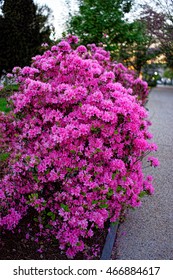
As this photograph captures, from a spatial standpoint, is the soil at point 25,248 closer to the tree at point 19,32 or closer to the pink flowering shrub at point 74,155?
the pink flowering shrub at point 74,155

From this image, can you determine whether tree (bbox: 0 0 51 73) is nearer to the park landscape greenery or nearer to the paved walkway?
the paved walkway

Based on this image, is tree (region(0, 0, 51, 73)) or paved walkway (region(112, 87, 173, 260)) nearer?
paved walkway (region(112, 87, 173, 260))

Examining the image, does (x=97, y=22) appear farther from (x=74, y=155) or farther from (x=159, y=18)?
(x=74, y=155)

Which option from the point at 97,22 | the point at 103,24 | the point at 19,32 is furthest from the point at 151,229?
the point at 97,22

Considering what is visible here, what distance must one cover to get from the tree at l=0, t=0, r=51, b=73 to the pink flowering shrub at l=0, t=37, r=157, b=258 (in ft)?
49.2

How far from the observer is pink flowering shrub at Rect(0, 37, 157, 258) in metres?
3.53

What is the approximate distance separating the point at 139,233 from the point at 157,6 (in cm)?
2744

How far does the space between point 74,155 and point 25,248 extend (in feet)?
3.65

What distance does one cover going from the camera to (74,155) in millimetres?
3568

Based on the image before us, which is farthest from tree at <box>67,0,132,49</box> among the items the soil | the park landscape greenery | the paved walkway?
the soil

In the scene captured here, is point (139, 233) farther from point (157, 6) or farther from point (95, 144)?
point (157, 6)

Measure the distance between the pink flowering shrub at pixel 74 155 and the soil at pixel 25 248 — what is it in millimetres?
90
